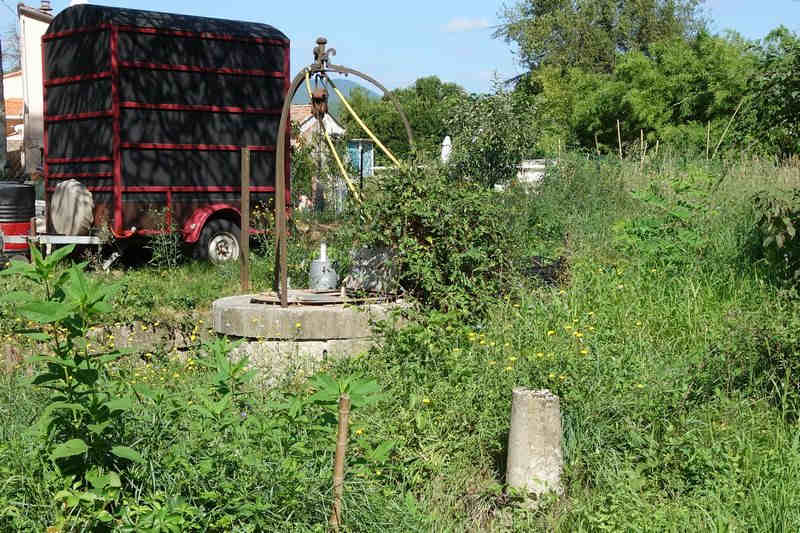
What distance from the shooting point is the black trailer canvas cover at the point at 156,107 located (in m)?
11.7

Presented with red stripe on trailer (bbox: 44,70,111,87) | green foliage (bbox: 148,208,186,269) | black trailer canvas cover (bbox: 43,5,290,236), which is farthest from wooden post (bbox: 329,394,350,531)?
red stripe on trailer (bbox: 44,70,111,87)

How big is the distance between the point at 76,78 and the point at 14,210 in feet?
6.52

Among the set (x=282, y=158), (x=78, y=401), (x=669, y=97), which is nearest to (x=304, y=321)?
(x=282, y=158)

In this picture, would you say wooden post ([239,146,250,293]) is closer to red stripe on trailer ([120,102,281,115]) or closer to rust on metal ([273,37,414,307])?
rust on metal ([273,37,414,307])

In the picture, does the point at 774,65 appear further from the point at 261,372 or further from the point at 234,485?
the point at 234,485

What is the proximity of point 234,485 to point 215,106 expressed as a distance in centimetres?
944

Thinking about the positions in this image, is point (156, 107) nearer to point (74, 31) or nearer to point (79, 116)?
point (79, 116)

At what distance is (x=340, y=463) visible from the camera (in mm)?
3820

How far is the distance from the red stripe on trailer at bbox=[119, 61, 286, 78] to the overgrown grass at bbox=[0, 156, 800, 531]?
4.28 meters

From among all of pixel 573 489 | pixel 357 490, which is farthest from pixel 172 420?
pixel 573 489

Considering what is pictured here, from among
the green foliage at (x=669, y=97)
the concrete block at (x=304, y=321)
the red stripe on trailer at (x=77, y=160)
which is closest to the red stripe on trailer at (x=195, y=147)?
the red stripe on trailer at (x=77, y=160)

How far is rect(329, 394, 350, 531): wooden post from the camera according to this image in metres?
3.77

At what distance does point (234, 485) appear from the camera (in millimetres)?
3799

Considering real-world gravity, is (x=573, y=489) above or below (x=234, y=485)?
below
